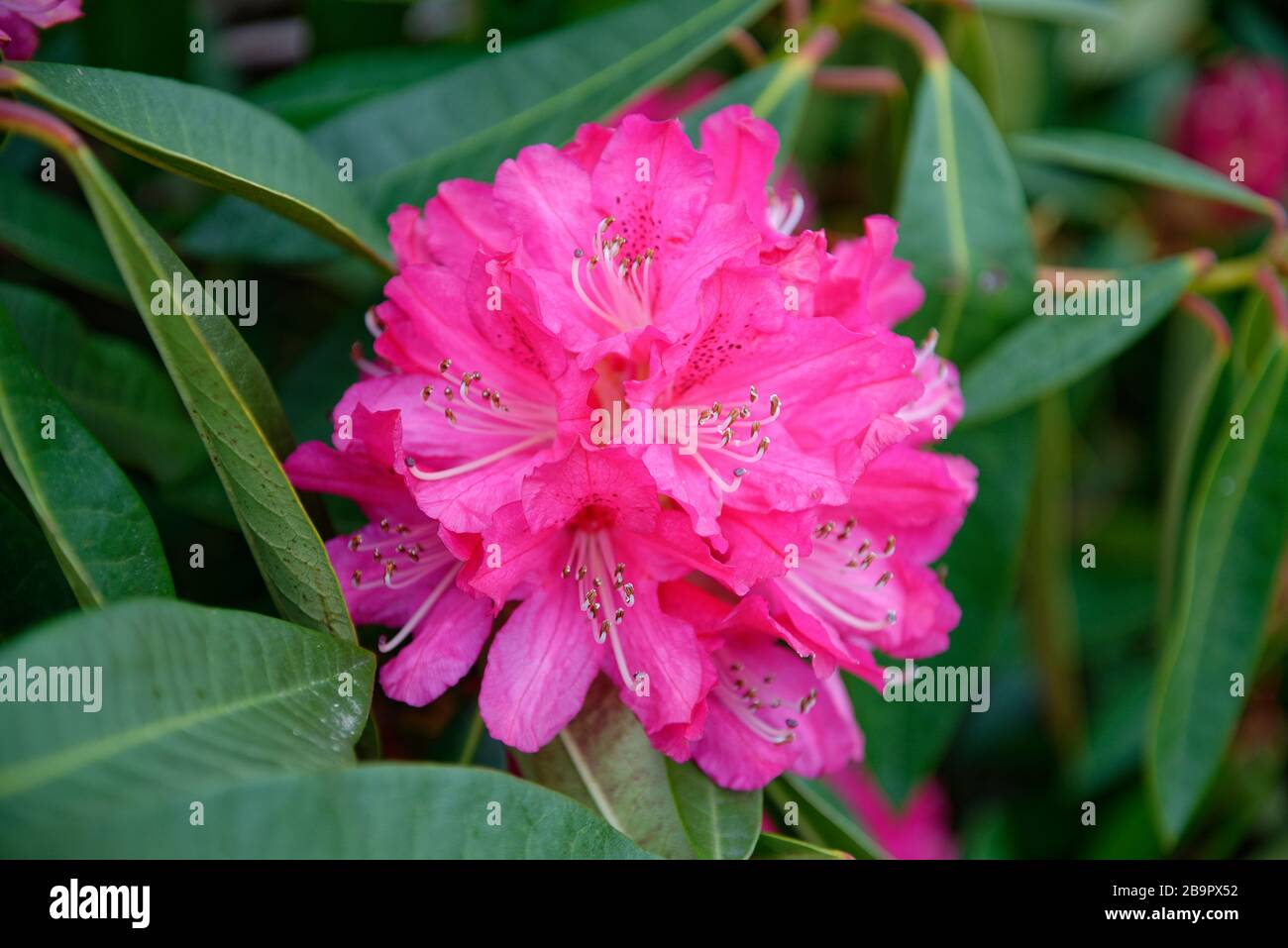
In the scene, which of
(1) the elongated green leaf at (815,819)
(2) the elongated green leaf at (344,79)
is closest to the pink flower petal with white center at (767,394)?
(1) the elongated green leaf at (815,819)

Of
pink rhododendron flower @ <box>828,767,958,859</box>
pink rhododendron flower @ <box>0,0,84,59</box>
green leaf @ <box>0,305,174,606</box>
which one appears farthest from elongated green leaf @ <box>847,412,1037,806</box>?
pink rhododendron flower @ <box>0,0,84,59</box>

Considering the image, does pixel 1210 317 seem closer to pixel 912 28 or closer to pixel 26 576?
pixel 912 28

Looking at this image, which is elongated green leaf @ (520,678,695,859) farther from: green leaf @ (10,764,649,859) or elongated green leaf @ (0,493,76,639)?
elongated green leaf @ (0,493,76,639)

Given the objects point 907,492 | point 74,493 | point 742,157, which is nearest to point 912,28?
point 742,157

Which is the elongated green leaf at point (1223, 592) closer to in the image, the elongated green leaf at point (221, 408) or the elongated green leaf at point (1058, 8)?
the elongated green leaf at point (1058, 8)

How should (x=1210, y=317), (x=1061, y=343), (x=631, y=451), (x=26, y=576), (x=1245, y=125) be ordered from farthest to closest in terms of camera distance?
1. (x=1245, y=125)
2. (x=1210, y=317)
3. (x=1061, y=343)
4. (x=26, y=576)
5. (x=631, y=451)

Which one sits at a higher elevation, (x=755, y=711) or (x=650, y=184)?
(x=650, y=184)

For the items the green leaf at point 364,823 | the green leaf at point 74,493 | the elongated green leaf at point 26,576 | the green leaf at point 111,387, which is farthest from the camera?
the green leaf at point 111,387
